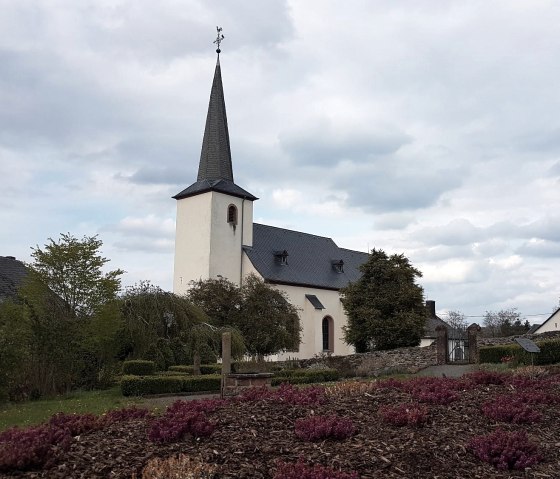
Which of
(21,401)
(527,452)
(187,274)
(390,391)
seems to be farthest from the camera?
A: (187,274)

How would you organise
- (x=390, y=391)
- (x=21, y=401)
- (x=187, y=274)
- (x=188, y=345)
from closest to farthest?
(x=390, y=391)
(x=21, y=401)
(x=188, y=345)
(x=187, y=274)

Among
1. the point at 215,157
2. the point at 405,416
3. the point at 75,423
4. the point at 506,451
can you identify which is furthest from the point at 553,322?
the point at 75,423

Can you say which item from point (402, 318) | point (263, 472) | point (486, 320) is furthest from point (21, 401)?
point (486, 320)

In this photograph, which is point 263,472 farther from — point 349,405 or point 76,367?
point 76,367

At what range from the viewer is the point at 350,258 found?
5647 cm

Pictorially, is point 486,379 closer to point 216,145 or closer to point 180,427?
point 180,427

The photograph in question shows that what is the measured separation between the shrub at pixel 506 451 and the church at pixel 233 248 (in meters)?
37.2

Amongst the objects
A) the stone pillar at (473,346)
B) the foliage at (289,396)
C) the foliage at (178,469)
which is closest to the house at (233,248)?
the stone pillar at (473,346)

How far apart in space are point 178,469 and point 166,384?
13.8 metres

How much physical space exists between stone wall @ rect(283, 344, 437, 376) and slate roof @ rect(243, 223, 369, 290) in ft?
56.4

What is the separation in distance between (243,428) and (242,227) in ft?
129

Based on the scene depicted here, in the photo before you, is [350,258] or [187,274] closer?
[187,274]

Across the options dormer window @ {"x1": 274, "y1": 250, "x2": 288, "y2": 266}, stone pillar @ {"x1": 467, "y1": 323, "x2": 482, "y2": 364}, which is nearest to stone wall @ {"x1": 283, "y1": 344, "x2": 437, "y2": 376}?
stone pillar @ {"x1": 467, "y1": 323, "x2": 482, "y2": 364}

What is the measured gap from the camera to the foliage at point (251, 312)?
35.3m
